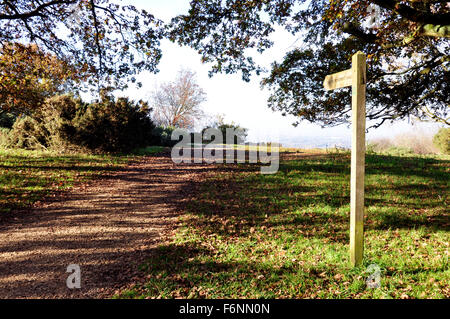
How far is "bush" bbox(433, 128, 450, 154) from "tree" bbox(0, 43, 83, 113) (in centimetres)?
2495

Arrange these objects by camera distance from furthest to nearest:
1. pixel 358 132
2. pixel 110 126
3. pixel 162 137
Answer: pixel 162 137, pixel 110 126, pixel 358 132

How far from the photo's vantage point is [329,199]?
23.4 feet

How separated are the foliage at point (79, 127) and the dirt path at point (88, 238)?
7.27 metres

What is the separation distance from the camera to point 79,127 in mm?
14531

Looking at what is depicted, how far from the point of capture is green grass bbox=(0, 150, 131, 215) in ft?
24.5

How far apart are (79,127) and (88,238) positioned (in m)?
11.6

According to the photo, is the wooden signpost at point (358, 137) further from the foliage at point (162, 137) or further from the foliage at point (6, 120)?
the foliage at point (6, 120)

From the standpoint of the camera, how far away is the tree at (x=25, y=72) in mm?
9500

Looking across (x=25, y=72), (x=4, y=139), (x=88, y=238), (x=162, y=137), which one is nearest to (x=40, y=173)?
(x=25, y=72)

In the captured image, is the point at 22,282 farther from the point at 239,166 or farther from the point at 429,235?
the point at 239,166

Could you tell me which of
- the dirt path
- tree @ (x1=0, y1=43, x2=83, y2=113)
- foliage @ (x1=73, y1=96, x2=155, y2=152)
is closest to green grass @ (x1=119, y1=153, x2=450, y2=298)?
the dirt path

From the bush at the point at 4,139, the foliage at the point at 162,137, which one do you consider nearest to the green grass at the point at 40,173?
the bush at the point at 4,139

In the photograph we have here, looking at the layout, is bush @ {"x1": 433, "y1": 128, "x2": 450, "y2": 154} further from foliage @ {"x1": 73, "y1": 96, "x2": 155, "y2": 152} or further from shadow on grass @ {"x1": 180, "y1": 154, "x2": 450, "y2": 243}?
foliage @ {"x1": 73, "y1": 96, "x2": 155, "y2": 152}

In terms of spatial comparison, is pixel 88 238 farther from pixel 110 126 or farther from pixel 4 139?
pixel 4 139
